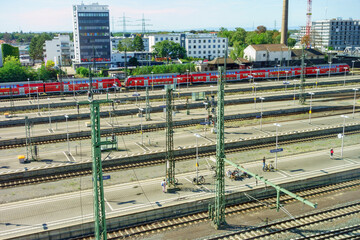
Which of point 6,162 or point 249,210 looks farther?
point 6,162

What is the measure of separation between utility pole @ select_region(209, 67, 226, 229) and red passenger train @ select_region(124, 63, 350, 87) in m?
52.1

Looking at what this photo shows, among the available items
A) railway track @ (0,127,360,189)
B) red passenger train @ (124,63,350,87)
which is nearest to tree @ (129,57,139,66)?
red passenger train @ (124,63,350,87)

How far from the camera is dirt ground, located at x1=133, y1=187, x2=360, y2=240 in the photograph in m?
24.3

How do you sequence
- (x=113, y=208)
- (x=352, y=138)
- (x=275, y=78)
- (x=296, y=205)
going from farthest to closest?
1. (x=275, y=78)
2. (x=352, y=138)
3. (x=296, y=205)
4. (x=113, y=208)

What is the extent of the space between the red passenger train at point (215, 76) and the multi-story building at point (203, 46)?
4465cm

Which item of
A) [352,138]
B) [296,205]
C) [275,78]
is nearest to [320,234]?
[296,205]

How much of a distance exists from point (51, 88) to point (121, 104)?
19.0 metres

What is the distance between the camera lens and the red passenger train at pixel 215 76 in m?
81.1

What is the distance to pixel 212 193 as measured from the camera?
28969 millimetres

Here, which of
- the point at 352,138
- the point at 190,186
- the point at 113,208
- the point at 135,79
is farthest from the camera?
the point at 135,79

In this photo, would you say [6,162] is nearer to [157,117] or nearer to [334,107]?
[157,117]

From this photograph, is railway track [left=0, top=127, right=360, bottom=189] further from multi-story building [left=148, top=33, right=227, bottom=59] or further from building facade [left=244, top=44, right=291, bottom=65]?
multi-story building [left=148, top=33, right=227, bottom=59]

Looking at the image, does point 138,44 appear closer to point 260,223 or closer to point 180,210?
point 180,210

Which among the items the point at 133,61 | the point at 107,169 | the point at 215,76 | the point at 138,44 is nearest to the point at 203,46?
the point at 133,61
